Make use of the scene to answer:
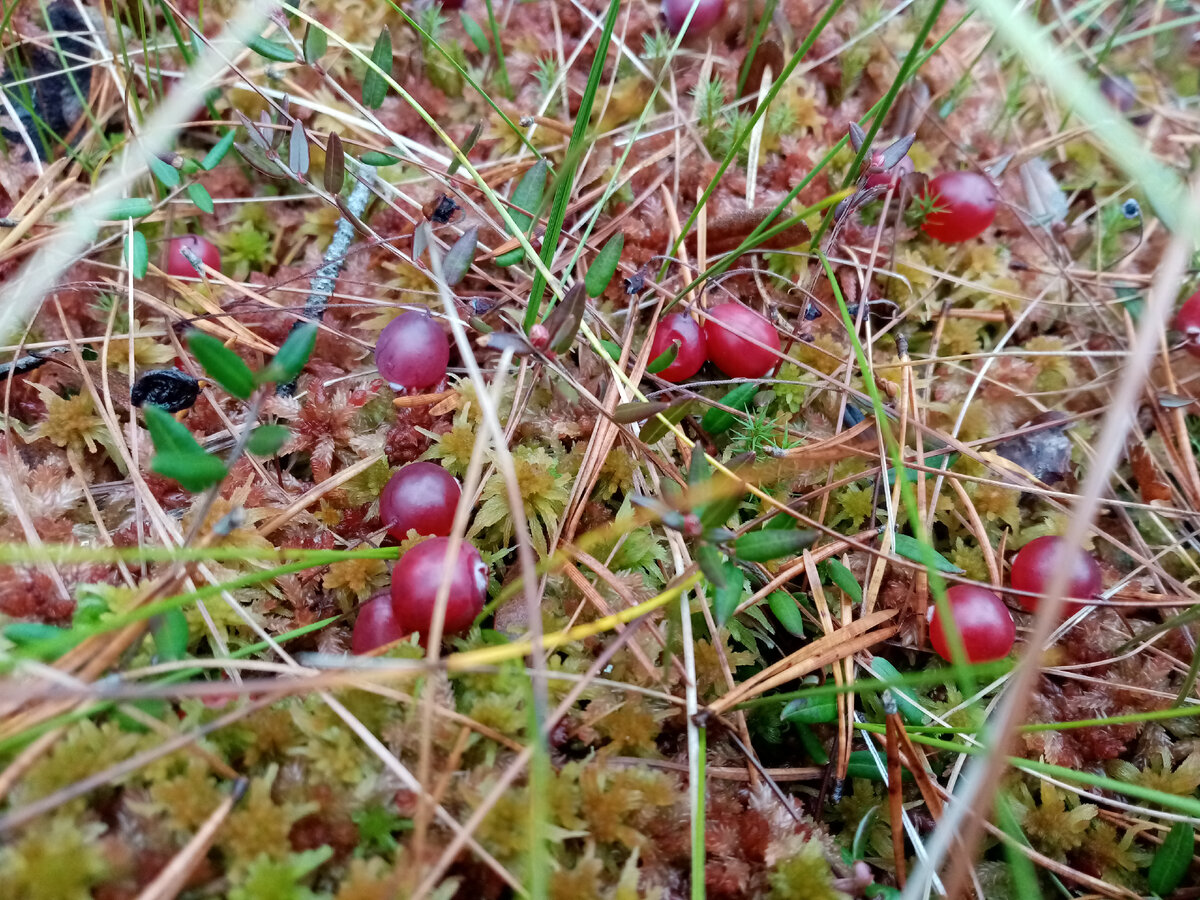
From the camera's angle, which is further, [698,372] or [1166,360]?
[1166,360]

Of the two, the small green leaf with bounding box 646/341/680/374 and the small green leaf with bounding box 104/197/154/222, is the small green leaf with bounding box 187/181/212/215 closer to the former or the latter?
the small green leaf with bounding box 104/197/154/222

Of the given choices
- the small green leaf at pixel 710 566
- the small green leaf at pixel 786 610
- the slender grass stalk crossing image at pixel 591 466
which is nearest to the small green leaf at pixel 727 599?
the slender grass stalk crossing image at pixel 591 466

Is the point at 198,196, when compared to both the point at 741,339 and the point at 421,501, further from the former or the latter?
the point at 741,339

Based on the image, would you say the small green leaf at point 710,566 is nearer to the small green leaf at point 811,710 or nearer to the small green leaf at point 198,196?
the small green leaf at point 811,710

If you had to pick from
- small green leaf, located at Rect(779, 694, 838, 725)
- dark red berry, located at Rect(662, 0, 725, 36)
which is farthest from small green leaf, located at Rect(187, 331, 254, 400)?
dark red berry, located at Rect(662, 0, 725, 36)

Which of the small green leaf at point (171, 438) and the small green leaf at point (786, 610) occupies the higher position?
the small green leaf at point (786, 610)

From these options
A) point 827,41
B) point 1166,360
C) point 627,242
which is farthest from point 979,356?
point 827,41

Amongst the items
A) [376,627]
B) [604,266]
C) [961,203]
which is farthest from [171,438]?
[961,203]

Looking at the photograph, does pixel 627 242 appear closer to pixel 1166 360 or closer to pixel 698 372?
pixel 698 372
